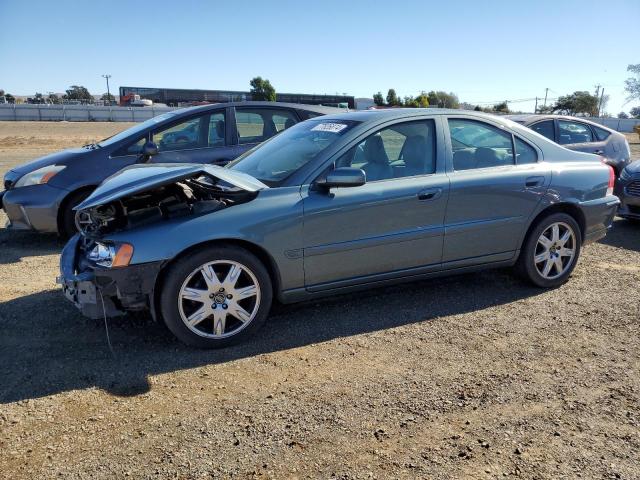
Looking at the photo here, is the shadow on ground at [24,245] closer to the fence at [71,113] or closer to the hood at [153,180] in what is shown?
the hood at [153,180]

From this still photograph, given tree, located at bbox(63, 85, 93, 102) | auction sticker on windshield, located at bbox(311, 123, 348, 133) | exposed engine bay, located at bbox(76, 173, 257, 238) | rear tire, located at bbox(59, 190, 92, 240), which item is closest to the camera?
exposed engine bay, located at bbox(76, 173, 257, 238)

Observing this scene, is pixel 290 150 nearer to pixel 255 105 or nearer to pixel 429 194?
pixel 429 194

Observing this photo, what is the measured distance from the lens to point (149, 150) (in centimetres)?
604

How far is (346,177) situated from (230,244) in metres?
0.95

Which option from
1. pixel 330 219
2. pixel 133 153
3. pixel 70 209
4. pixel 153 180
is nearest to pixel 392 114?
pixel 330 219

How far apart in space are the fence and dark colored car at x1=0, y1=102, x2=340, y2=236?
144 ft

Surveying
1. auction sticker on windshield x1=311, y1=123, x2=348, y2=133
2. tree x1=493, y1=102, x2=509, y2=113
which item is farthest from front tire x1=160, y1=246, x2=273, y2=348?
tree x1=493, y1=102, x2=509, y2=113

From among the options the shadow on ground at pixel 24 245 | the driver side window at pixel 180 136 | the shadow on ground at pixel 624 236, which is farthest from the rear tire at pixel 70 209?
the shadow on ground at pixel 624 236

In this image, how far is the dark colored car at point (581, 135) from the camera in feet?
27.0

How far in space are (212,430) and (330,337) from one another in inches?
52.6

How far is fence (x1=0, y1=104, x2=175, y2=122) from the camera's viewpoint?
4659 centimetres

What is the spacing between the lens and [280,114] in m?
7.11

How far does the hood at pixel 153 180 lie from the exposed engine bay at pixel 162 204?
0.17ft

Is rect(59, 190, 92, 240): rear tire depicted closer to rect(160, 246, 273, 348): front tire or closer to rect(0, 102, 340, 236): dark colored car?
rect(0, 102, 340, 236): dark colored car
